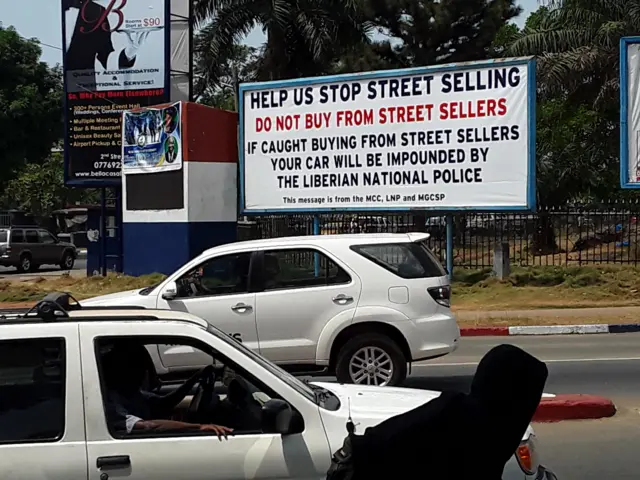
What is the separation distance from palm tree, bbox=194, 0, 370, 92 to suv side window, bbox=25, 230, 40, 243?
895cm

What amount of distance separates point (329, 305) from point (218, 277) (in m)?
1.19

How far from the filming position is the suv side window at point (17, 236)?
33778 millimetres

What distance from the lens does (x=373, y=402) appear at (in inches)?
188

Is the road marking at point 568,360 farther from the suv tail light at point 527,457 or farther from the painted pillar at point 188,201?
the painted pillar at point 188,201

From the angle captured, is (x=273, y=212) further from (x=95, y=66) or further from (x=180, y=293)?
(x=180, y=293)

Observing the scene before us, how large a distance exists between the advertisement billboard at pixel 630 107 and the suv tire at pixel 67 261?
23680 mm

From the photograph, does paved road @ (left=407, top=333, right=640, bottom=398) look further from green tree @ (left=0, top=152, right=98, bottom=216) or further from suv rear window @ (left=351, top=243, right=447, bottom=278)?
green tree @ (left=0, top=152, right=98, bottom=216)

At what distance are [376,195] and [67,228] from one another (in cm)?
5807

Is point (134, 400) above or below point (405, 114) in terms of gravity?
below

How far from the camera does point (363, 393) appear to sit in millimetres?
5035

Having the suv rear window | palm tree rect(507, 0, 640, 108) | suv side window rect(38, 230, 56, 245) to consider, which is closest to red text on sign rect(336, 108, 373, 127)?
palm tree rect(507, 0, 640, 108)

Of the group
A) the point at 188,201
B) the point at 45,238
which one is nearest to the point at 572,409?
the point at 188,201

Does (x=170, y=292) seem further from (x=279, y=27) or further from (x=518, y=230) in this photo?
(x=279, y=27)

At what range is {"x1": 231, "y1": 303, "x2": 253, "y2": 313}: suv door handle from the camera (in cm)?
921
